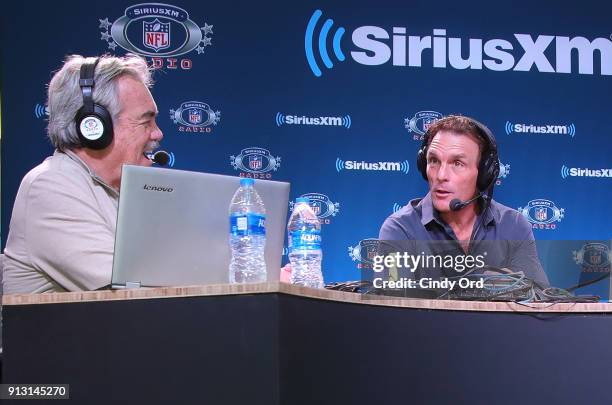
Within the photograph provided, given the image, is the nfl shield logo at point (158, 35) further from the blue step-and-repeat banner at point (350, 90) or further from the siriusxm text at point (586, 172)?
the siriusxm text at point (586, 172)

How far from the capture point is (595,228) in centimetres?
511

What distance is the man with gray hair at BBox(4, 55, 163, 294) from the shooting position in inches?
82.8

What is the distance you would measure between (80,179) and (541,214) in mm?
3549

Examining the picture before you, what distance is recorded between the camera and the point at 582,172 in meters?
5.09

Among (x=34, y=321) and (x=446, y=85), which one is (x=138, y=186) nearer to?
(x=34, y=321)

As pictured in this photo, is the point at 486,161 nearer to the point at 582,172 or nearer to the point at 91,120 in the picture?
the point at 91,120

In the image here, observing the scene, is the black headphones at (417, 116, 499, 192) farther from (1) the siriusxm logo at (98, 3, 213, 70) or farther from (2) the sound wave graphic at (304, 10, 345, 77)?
(1) the siriusxm logo at (98, 3, 213, 70)

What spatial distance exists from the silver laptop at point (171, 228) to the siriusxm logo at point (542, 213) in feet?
11.5

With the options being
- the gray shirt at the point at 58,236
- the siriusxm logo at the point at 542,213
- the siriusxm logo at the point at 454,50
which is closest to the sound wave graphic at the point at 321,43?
the siriusxm logo at the point at 454,50

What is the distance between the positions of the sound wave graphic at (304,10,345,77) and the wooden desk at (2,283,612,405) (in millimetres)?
3396

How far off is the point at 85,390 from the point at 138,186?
1.60ft

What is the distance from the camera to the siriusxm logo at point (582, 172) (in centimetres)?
506

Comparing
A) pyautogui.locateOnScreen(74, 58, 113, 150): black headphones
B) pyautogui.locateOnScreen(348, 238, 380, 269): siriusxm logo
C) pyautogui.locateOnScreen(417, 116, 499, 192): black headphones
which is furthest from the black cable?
pyautogui.locateOnScreen(74, 58, 113, 150): black headphones

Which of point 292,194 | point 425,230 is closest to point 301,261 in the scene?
point 425,230
